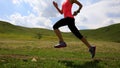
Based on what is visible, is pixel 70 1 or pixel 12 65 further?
pixel 70 1

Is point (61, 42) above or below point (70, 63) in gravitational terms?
above

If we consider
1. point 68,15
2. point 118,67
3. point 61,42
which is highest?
point 68,15

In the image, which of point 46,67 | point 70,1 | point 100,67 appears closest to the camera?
point 46,67

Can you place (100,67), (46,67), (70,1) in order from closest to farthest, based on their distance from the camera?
(46,67) < (100,67) < (70,1)

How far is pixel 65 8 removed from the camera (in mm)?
14273

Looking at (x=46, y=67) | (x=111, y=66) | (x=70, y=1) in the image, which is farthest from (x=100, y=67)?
(x=70, y=1)

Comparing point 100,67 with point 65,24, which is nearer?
point 100,67

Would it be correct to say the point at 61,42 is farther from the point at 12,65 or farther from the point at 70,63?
the point at 12,65

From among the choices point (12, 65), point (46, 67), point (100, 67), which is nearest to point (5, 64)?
point (12, 65)

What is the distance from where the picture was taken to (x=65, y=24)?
47.8 ft

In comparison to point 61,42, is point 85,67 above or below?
below

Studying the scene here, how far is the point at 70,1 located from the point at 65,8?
1.41 ft

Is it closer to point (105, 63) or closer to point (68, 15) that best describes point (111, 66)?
point (105, 63)

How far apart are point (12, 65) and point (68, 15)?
3.70 metres
